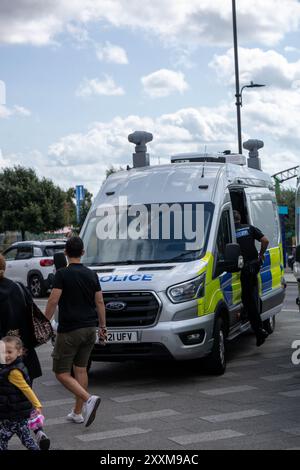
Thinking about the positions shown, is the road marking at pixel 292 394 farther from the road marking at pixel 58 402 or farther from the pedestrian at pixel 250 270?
the pedestrian at pixel 250 270

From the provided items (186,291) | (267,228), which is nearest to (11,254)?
(267,228)

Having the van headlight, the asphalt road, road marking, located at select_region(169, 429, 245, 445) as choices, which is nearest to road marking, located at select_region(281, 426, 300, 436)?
the asphalt road

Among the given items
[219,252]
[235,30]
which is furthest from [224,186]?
[235,30]

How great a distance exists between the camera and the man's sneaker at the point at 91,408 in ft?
23.2

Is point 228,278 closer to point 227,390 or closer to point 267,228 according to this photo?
point 227,390

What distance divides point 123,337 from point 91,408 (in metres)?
2.02

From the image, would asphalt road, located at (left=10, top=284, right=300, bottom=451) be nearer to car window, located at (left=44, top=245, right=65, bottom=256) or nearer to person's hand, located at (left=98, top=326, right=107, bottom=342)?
person's hand, located at (left=98, top=326, right=107, bottom=342)

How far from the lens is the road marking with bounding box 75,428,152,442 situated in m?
6.88

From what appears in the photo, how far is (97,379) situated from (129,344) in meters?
1.01

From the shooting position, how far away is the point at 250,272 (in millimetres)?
10812

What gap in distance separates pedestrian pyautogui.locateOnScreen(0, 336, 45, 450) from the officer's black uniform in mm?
5538

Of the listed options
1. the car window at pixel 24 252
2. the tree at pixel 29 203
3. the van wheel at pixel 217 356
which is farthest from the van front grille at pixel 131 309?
the tree at pixel 29 203
